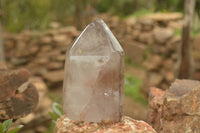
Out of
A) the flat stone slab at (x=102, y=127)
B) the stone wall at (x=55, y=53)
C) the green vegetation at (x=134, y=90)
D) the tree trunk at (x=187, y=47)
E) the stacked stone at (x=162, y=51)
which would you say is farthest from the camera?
the green vegetation at (x=134, y=90)

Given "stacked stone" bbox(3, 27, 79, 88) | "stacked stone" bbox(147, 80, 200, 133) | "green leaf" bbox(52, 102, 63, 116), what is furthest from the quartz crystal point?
"stacked stone" bbox(3, 27, 79, 88)

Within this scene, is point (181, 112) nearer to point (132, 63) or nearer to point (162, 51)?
point (162, 51)

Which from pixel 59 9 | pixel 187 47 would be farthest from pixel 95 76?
pixel 59 9

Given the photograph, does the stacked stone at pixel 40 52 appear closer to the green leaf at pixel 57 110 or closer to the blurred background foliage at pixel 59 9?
the blurred background foliage at pixel 59 9

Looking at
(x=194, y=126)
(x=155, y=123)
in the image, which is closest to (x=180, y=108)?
(x=194, y=126)

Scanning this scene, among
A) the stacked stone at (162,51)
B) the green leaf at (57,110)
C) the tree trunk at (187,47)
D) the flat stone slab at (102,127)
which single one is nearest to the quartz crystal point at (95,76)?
the flat stone slab at (102,127)

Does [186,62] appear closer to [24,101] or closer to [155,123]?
[155,123]

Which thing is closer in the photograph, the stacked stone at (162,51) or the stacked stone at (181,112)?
the stacked stone at (181,112)
